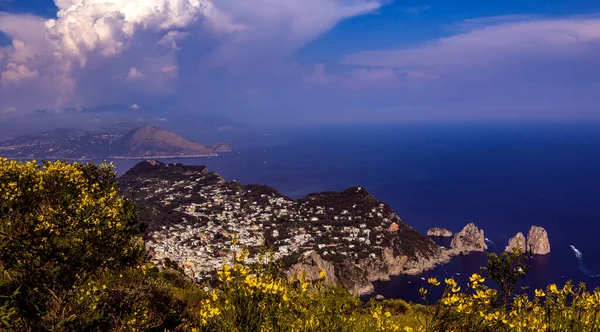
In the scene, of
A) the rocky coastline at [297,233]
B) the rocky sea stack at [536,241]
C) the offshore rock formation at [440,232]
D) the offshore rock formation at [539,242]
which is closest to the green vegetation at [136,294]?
the rocky coastline at [297,233]

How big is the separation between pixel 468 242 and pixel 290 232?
69318 mm

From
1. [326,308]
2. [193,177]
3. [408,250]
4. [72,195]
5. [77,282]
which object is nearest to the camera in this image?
[326,308]

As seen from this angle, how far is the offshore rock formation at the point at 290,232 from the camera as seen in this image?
284 ft

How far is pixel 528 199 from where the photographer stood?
18688 cm

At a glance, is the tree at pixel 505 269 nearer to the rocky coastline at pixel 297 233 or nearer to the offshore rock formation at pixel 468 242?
the rocky coastline at pixel 297 233

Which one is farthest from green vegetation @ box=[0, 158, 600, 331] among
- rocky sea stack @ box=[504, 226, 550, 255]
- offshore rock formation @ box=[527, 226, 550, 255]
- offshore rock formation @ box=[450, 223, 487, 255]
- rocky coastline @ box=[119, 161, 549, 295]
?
offshore rock formation @ box=[527, 226, 550, 255]

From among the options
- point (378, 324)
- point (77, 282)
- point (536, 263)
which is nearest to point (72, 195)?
point (77, 282)

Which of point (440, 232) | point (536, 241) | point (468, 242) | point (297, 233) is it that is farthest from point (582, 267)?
point (297, 233)

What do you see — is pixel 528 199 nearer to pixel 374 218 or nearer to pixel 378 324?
pixel 374 218

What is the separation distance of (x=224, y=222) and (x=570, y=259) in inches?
4713

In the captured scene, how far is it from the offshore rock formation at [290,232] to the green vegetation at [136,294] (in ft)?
180

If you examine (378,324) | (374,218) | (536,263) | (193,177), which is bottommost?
(536,263)

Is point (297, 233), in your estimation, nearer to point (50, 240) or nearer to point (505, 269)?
point (505, 269)

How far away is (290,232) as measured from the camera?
4424 inches
